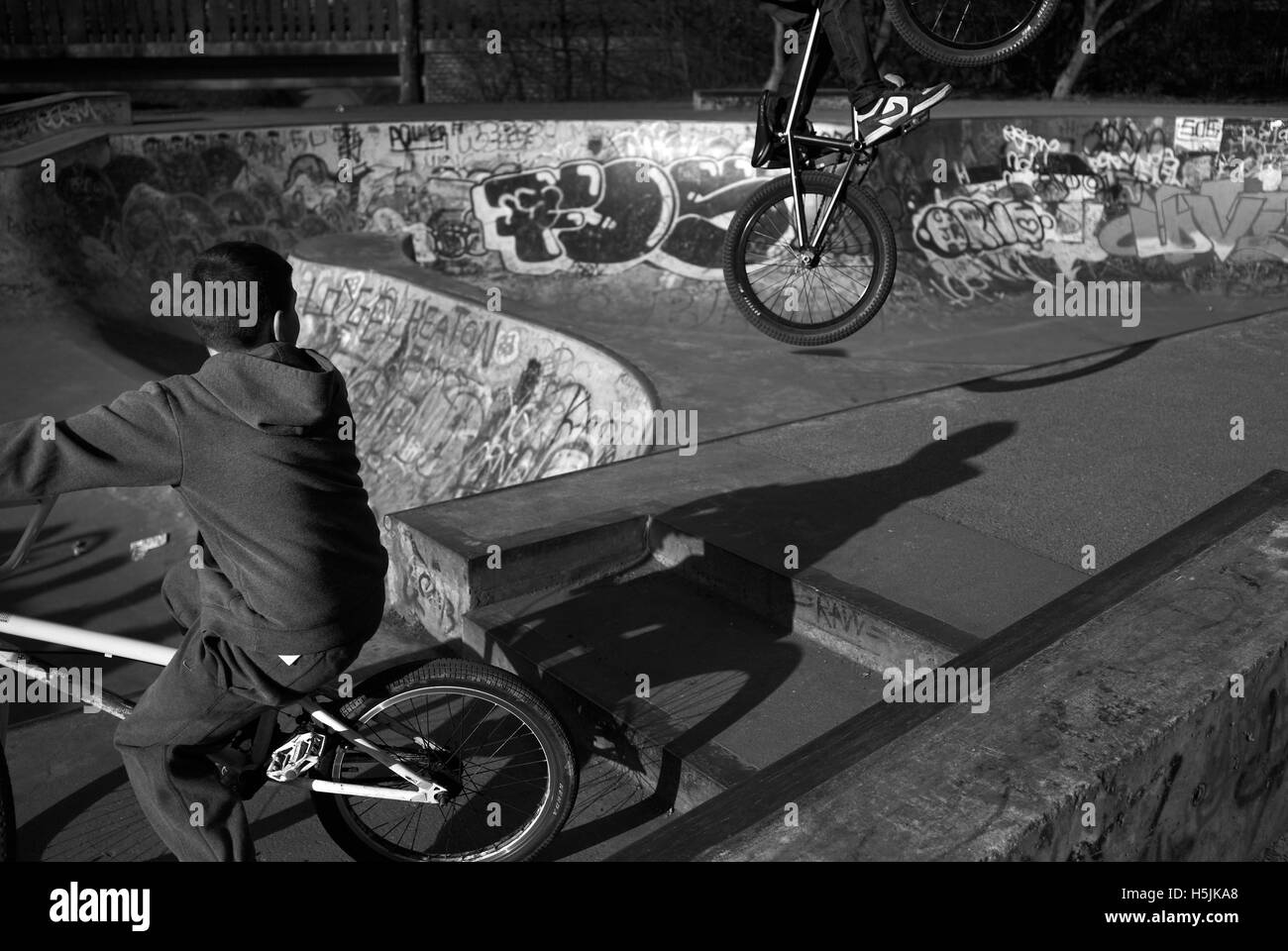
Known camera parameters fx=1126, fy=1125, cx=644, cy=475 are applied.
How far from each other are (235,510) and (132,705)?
857 millimetres

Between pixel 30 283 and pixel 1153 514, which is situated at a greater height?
pixel 30 283

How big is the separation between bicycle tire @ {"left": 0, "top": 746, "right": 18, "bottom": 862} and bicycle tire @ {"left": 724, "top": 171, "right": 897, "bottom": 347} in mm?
3826

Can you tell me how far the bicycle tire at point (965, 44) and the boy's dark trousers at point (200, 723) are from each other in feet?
12.8

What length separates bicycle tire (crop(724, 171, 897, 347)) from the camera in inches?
219

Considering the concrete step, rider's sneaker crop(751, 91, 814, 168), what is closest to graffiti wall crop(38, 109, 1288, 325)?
rider's sneaker crop(751, 91, 814, 168)

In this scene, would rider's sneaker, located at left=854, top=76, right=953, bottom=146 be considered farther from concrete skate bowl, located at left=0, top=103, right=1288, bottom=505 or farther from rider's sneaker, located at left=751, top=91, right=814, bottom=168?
concrete skate bowl, located at left=0, top=103, right=1288, bottom=505

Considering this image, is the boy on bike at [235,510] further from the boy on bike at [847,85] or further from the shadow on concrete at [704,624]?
the boy on bike at [847,85]

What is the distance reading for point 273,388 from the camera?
2738 mm

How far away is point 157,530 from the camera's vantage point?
989 centimetres

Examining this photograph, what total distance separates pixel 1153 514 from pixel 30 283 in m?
14.9

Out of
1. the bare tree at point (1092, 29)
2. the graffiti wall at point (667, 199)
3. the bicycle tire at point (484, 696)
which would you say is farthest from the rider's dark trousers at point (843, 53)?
the bare tree at point (1092, 29)

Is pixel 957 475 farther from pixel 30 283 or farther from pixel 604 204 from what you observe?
pixel 30 283
